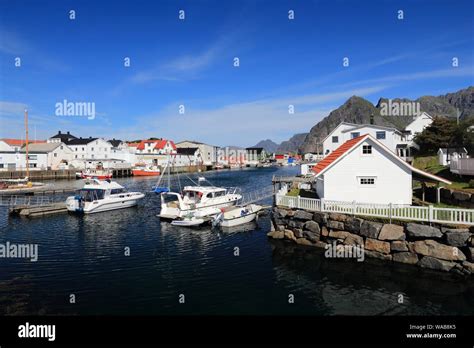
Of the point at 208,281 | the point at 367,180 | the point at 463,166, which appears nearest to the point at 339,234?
the point at 367,180

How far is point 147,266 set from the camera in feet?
69.7

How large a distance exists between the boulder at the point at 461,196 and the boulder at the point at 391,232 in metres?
6.58

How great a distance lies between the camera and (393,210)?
20.8 metres

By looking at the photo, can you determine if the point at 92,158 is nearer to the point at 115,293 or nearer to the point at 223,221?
the point at 223,221

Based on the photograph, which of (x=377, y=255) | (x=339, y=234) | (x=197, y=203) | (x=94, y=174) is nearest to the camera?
(x=377, y=255)

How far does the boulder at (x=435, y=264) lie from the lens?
1831 centimetres

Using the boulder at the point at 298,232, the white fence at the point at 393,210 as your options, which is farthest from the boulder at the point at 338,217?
the boulder at the point at 298,232

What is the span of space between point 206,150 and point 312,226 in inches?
5984

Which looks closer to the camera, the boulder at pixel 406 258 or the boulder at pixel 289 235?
the boulder at pixel 406 258

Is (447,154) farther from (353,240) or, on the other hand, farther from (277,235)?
(277,235)

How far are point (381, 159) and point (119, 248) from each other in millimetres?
21444

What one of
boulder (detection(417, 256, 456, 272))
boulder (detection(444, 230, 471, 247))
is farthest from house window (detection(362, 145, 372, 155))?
boulder (detection(417, 256, 456, 272))

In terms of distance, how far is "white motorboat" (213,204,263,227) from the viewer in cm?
3172

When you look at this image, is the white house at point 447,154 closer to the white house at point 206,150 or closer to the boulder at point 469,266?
the boulder at point 469,266
